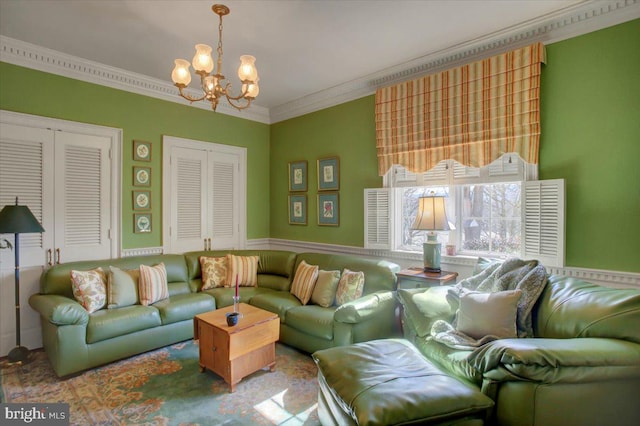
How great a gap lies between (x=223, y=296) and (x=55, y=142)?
2.40 meters


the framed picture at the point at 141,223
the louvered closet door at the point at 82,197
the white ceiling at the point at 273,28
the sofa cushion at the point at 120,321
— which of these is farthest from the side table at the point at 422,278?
the louvered closet door at the point at 82,197

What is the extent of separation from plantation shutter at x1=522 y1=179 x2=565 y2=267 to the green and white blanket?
515 millimetres

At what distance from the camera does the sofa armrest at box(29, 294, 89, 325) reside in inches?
104

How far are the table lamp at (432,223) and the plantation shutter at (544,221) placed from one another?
65cm

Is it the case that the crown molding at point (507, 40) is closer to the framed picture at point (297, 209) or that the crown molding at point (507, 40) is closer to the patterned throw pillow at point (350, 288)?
the framed picture at point (297, 209)

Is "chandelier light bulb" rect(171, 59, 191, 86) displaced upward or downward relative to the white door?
upward

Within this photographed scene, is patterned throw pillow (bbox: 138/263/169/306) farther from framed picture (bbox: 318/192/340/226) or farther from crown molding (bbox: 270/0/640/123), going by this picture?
crown molding (bbox: 270/0/640/123)

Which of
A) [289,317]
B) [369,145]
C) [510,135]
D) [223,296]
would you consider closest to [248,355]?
[289,317]

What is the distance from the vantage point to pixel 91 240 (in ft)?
11.8

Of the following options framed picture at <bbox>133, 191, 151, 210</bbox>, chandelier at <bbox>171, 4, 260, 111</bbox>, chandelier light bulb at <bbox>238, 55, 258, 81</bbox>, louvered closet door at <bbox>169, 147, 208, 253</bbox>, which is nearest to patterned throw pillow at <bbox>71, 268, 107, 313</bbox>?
framed picture at <bbox>133, 191, 151, 210</bbox>

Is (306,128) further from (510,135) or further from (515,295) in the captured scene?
(515,295)

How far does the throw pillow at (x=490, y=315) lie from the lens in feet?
6.82

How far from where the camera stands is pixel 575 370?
145cm

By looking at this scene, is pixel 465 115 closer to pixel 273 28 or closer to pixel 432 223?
pixel 432 223
